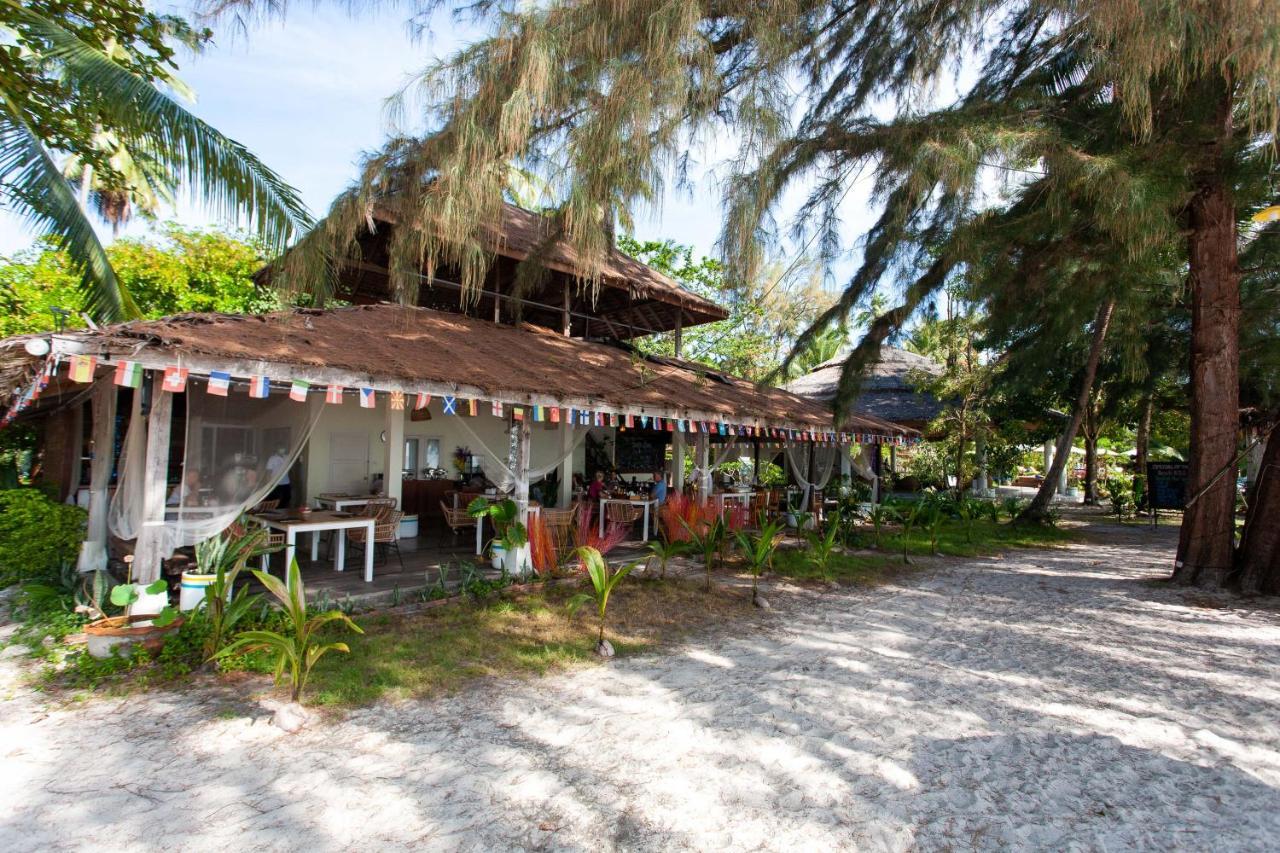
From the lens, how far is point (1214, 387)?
25.1 ft

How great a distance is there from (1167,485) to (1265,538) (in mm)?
7455

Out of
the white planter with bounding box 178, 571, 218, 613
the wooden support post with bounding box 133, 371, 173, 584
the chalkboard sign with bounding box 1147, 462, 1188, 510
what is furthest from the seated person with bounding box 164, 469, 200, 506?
the chalkboard sign with bounding box 1147, 462, 1188, 510

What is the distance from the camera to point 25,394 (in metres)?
5.33

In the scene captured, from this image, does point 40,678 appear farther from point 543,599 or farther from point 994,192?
point 994,192

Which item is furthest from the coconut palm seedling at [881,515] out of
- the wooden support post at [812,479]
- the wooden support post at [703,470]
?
the wooden support post at [703,470]

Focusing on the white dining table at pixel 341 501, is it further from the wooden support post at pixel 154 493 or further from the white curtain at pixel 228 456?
the wooden support post at pixel 154 493

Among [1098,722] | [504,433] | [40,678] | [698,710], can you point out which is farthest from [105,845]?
[504,433]

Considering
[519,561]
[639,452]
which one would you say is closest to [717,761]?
[519,561]

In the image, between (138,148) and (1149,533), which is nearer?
(138,148)

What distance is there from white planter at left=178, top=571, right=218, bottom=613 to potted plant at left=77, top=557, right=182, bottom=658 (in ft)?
0.77

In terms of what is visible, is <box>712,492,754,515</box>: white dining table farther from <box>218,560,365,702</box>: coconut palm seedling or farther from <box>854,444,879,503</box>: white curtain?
<box>218,560,365,702</box>: coconut palm seedling

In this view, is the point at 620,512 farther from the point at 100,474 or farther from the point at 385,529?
the point at 100,474

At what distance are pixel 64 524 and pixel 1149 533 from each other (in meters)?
17.7

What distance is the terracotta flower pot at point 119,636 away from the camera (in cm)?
452
